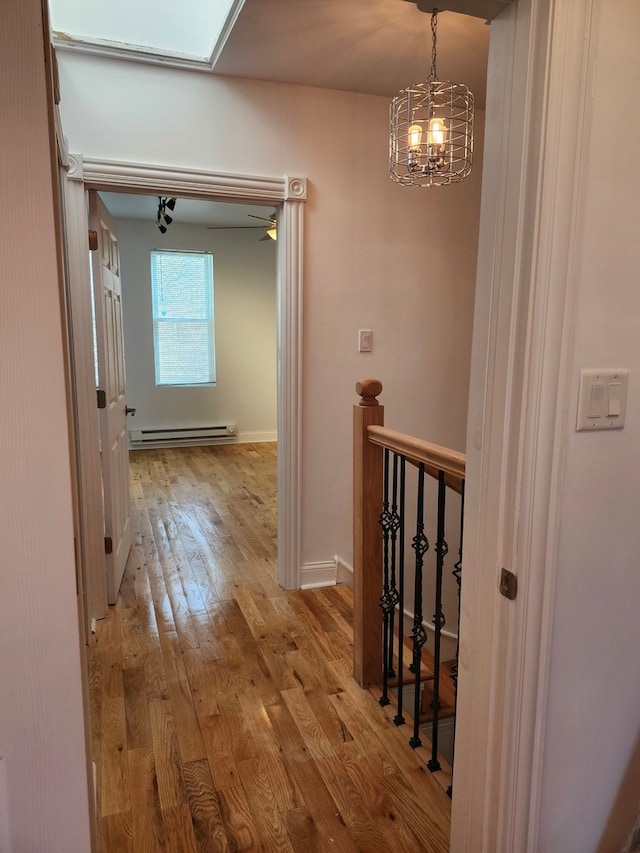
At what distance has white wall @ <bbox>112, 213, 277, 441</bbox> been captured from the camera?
21.4 ft

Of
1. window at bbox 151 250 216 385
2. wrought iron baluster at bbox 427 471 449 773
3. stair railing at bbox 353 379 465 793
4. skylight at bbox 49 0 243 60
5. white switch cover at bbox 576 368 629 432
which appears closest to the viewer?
white switch cover at bbox 576 368 629 432

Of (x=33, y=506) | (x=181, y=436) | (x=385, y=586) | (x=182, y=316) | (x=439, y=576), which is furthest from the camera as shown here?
(x=181, y=436)

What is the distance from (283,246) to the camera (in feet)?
9.44

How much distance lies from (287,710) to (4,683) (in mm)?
1365

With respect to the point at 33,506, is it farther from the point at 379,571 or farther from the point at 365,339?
the point at 365,339

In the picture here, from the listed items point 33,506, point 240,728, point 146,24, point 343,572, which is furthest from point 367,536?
point 146,24

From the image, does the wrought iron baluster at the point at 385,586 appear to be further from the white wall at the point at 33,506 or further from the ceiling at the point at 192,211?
the ceiling at the point at 192,211

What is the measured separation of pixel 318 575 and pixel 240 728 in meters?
1.20

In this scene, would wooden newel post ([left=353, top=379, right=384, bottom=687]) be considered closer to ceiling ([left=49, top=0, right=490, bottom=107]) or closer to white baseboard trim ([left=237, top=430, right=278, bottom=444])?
ceiling ([left=49, top=0, right=490, bottom=107])

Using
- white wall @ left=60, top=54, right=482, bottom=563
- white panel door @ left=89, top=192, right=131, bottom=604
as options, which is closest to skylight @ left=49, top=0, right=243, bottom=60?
white wall @ left=60, top=54, right=482, bottom=563

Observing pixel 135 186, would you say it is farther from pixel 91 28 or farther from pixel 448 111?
pixel 448 111

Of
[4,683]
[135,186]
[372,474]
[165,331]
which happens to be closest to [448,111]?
[135,186]

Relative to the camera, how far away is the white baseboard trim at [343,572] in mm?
3170

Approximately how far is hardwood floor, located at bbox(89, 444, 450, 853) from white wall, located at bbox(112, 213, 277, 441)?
3.61 meters
